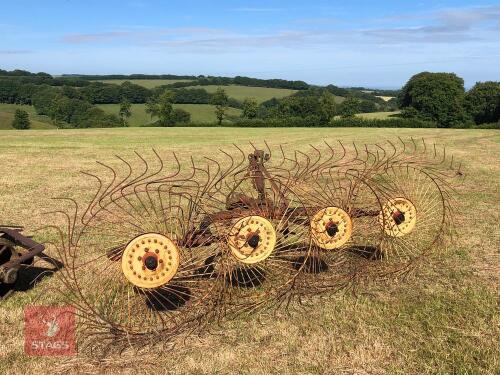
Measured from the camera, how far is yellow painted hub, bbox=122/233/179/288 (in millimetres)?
3725

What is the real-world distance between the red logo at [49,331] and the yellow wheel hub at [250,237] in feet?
6.07

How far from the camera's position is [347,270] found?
250 inches

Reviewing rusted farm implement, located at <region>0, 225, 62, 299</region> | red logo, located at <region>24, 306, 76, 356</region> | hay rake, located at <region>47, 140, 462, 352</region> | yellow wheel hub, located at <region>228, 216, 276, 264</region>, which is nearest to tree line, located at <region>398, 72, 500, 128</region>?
hay rake, located at <region>47, 140, 462, 352</region>

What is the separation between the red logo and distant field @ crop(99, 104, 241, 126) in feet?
263

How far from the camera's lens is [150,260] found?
146 inches

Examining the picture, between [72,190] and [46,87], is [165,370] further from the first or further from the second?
[46,87]

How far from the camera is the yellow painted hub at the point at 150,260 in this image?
3725mm

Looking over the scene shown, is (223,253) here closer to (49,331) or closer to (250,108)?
(49,331)

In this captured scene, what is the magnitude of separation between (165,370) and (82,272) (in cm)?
280

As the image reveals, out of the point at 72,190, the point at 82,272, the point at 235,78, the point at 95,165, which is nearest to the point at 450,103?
the point at 95,165

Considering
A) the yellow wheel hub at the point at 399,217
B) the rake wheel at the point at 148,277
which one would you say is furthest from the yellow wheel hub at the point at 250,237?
the yellow wheel hub at the point at 399,217

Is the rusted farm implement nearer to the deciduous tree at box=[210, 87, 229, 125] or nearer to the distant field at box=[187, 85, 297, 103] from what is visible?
the deciduous tree at box=[210, 87, 229, 125]

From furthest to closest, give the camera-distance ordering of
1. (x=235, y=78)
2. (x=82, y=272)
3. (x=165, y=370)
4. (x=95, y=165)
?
(x=235, y=78) → (x=95, y=165) → (x=82, y=272) → (x=165, y=370)

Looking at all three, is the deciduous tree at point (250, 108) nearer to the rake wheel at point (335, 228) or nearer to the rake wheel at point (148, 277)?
the rake wheel at point (335, 228)
